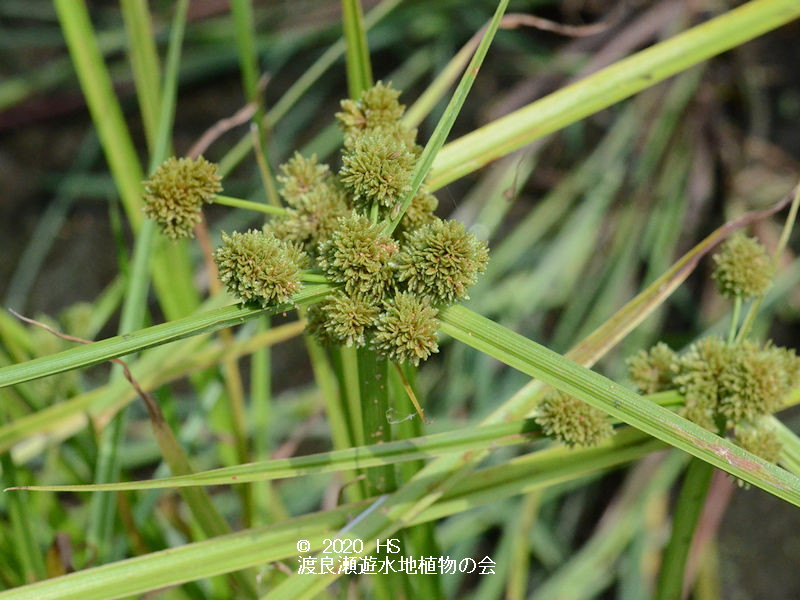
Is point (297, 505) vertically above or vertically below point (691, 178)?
below

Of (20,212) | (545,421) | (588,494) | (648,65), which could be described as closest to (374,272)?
(545,421)

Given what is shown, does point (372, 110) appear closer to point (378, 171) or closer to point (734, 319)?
point (378, 171)

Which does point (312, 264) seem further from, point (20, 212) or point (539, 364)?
point (20, 212)

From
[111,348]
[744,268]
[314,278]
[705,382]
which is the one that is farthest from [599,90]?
[111,348]

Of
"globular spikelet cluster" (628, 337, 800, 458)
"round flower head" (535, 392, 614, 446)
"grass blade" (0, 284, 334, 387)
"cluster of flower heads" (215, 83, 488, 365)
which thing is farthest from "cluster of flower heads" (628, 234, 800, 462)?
"grass blade" (0, 284, 334, 387)

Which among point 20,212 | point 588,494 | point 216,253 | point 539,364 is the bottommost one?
point 539,364

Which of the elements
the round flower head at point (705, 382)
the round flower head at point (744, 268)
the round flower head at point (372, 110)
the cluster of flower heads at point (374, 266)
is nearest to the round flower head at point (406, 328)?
the cluster of flower heads at point (374, 266)
